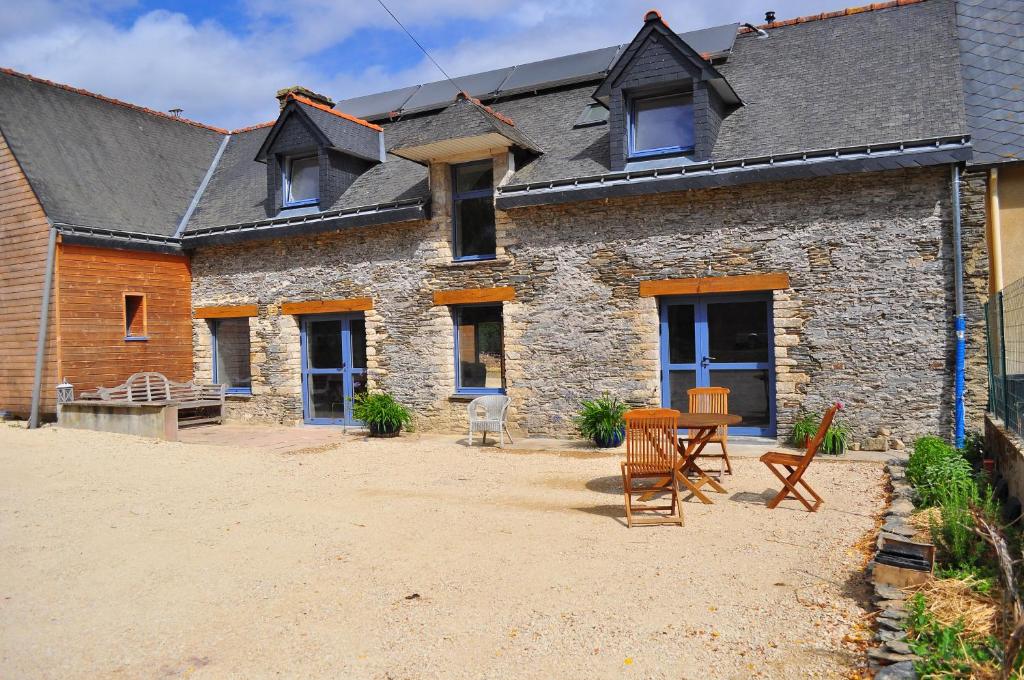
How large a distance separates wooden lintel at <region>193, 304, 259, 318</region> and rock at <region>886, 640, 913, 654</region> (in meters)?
11.7

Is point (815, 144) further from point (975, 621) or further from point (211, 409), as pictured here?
point (211, 409)

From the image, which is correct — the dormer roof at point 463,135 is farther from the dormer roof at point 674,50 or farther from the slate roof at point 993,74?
the slate roof at point 993,74

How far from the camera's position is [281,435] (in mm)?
11961

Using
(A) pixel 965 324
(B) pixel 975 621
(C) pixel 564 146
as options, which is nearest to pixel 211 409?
(C) pixel 564 146

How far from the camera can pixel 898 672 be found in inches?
132

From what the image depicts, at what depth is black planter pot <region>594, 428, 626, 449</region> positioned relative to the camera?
387 inches

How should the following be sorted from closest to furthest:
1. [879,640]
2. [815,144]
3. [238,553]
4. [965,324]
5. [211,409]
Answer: [879,640] < [238,553] < [965,324] < [815,144] < [211,409]

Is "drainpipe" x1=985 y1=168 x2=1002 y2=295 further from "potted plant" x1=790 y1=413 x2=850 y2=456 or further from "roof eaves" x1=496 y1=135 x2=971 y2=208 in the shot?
"potted plant" x1=790 y1=413 x2=850 y2=456

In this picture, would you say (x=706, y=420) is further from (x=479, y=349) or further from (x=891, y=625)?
(x=479, y=349)

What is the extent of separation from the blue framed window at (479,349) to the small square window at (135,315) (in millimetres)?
5872

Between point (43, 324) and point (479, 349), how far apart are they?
698 centimetres

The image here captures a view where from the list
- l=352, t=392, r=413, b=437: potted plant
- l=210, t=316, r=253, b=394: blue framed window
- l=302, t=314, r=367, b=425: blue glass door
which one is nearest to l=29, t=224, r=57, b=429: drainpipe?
l=210, t=316, r=253, b=394: blue framed window

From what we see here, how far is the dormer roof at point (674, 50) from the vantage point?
395 inches

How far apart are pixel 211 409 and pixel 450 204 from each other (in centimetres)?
593
